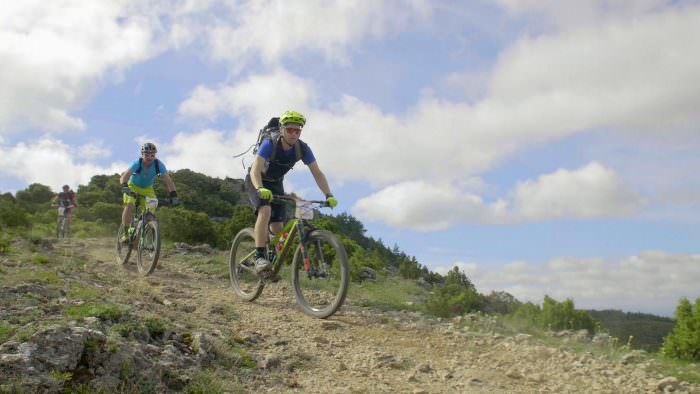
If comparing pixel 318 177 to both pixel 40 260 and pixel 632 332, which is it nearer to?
pixel 632 332

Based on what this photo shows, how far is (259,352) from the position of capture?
5516mm

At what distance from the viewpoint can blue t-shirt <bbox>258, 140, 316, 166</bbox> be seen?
24.2 ft

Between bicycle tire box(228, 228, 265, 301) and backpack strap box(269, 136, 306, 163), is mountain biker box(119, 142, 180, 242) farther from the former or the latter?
backpack strap box(269, 136, 306, 163)

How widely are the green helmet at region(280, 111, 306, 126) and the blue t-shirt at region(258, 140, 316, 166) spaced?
374mm

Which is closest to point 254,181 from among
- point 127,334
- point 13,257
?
point 127,334

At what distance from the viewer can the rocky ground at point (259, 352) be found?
399 cm

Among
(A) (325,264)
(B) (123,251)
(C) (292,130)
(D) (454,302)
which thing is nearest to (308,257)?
(A) (325,264)

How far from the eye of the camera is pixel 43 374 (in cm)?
369

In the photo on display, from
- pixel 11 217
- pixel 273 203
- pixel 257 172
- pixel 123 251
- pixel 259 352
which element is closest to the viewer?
pixel 259 352

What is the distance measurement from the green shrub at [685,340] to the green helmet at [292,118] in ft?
17.4

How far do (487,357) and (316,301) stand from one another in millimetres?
3129

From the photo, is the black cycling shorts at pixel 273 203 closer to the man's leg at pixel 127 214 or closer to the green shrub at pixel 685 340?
the man's leg at pixel 127 214

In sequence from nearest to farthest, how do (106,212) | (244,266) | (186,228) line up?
(244,266)
(186,228)
(106,212)

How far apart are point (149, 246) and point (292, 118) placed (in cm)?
501
